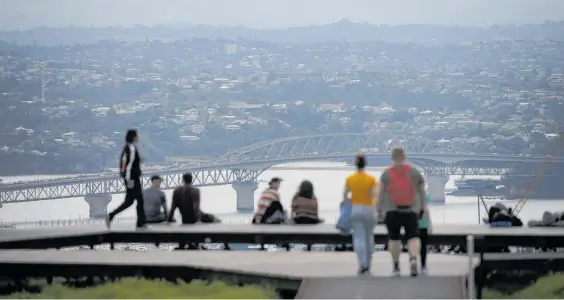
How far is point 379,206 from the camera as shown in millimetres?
12070

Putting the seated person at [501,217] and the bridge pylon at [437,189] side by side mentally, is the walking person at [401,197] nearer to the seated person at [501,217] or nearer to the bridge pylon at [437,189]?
the seated person at [501,217]

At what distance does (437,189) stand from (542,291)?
71.1 m

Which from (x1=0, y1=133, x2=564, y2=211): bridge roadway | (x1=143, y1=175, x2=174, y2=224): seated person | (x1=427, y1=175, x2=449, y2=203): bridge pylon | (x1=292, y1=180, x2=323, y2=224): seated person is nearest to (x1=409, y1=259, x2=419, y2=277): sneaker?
(x1=292, y1=180, x2=323, y2=224): seated person

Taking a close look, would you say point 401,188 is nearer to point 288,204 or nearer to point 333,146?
point 288,204

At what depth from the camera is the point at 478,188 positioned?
8575cm

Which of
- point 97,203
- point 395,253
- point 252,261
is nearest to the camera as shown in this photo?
point 395,253

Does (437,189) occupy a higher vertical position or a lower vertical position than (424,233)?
higher

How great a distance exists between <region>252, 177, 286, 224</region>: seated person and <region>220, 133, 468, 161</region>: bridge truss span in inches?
2990

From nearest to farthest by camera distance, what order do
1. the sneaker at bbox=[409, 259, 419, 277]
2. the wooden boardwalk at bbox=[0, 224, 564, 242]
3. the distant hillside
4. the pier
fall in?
the pier, the sneaker at bbox=[409, 259, 419, 277], the wooden boardwalk at bbox=[0, 224, 564, 242], the distant hillside

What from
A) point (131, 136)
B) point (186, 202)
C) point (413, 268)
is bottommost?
point (413, 268)

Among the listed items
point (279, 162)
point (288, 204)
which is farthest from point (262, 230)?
point (279, 162)

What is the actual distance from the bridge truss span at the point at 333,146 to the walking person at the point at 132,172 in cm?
7667

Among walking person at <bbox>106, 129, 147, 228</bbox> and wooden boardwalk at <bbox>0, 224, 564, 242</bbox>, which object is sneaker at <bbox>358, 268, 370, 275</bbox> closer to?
wooden boardwalk at <bbox>0, 224, 564, 242</bbox>

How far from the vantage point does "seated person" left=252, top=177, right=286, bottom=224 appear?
17.1 meters
